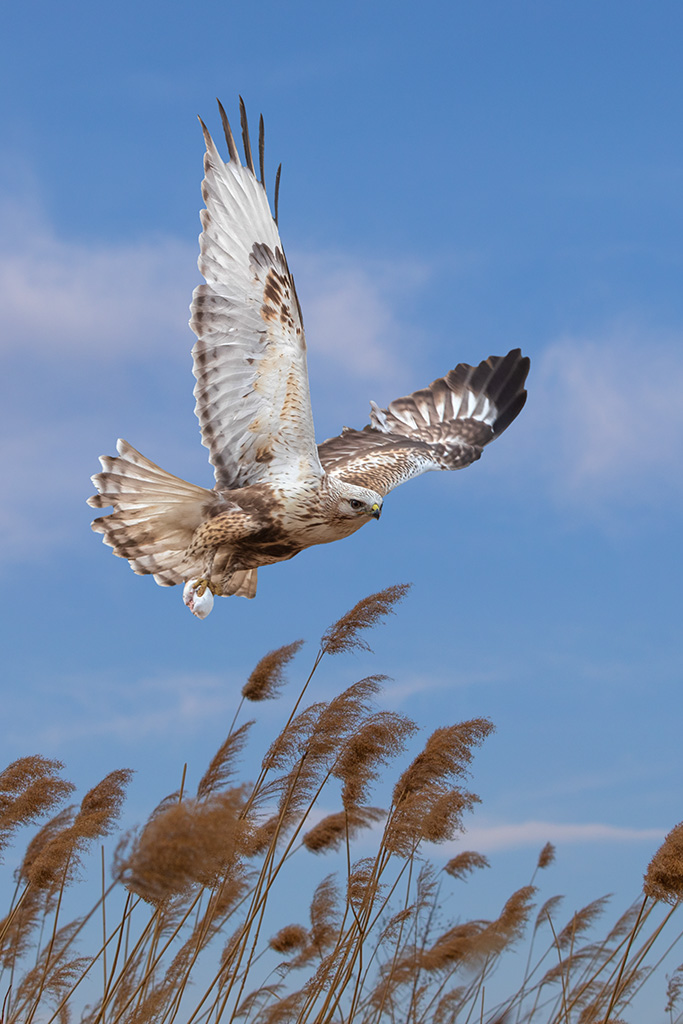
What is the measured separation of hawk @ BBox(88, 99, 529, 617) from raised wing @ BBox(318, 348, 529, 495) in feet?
6.83

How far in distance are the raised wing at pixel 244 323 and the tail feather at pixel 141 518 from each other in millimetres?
608

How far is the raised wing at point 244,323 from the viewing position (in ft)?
15.8

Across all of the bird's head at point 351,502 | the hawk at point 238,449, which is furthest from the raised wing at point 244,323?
the bird's head at point 351,502

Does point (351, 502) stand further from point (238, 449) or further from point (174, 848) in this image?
point (174, 848)

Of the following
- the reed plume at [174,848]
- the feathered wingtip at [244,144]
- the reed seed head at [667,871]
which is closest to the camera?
the reed plume at [174,848]

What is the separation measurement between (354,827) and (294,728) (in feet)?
1.73

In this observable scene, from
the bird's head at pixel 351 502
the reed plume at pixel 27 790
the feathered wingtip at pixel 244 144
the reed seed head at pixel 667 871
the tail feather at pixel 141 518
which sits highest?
the feathered wingtip at pixel 244 144

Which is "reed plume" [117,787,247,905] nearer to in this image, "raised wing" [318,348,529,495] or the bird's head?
the bird's head

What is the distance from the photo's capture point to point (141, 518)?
217 inches

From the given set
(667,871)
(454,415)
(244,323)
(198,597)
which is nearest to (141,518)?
(198,597)

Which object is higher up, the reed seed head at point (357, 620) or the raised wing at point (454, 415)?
the raised wing at point (454, 415)

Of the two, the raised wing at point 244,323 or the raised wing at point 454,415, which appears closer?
the raised wing at point 244,323

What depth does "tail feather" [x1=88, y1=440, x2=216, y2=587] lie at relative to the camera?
17.9 ft

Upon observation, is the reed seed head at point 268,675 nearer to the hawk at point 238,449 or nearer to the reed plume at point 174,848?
the hawk at point 238,449
